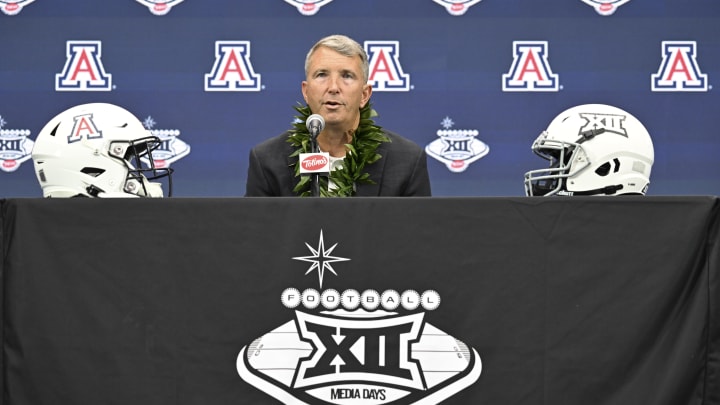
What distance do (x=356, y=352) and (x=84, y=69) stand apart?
2828 mm

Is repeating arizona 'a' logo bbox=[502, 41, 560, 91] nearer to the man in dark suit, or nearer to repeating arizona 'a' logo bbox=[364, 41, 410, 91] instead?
repeating arizona 'a' logo bbox=[364, 41, 410, 91]

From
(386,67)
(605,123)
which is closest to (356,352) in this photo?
(605,123)

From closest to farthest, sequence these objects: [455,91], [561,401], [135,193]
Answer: [561,401]
[135,193]
[455,91]

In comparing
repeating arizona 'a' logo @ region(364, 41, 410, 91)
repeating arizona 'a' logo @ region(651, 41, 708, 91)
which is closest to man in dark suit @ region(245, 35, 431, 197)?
repeating arizona 'a' logo @ region(364, 41, 410, 91)

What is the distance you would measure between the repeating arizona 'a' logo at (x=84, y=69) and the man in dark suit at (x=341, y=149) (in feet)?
5.59

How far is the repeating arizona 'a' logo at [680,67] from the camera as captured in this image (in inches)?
169

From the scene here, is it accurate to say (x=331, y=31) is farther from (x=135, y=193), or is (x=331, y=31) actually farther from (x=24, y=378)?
(x=24, y=378)

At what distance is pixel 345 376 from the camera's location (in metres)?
2.10

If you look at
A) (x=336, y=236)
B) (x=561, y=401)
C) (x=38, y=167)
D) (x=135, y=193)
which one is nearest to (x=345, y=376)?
(x=336, y=236)

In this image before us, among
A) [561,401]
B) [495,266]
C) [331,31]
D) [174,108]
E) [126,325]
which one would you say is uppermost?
[331,31]

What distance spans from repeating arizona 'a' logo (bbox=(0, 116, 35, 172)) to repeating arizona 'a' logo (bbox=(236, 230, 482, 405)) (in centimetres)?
268

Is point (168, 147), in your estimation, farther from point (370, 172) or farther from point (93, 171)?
point (370, 172)

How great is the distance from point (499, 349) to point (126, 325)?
90 centimetres

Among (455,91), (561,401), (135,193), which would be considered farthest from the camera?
(455,91)
